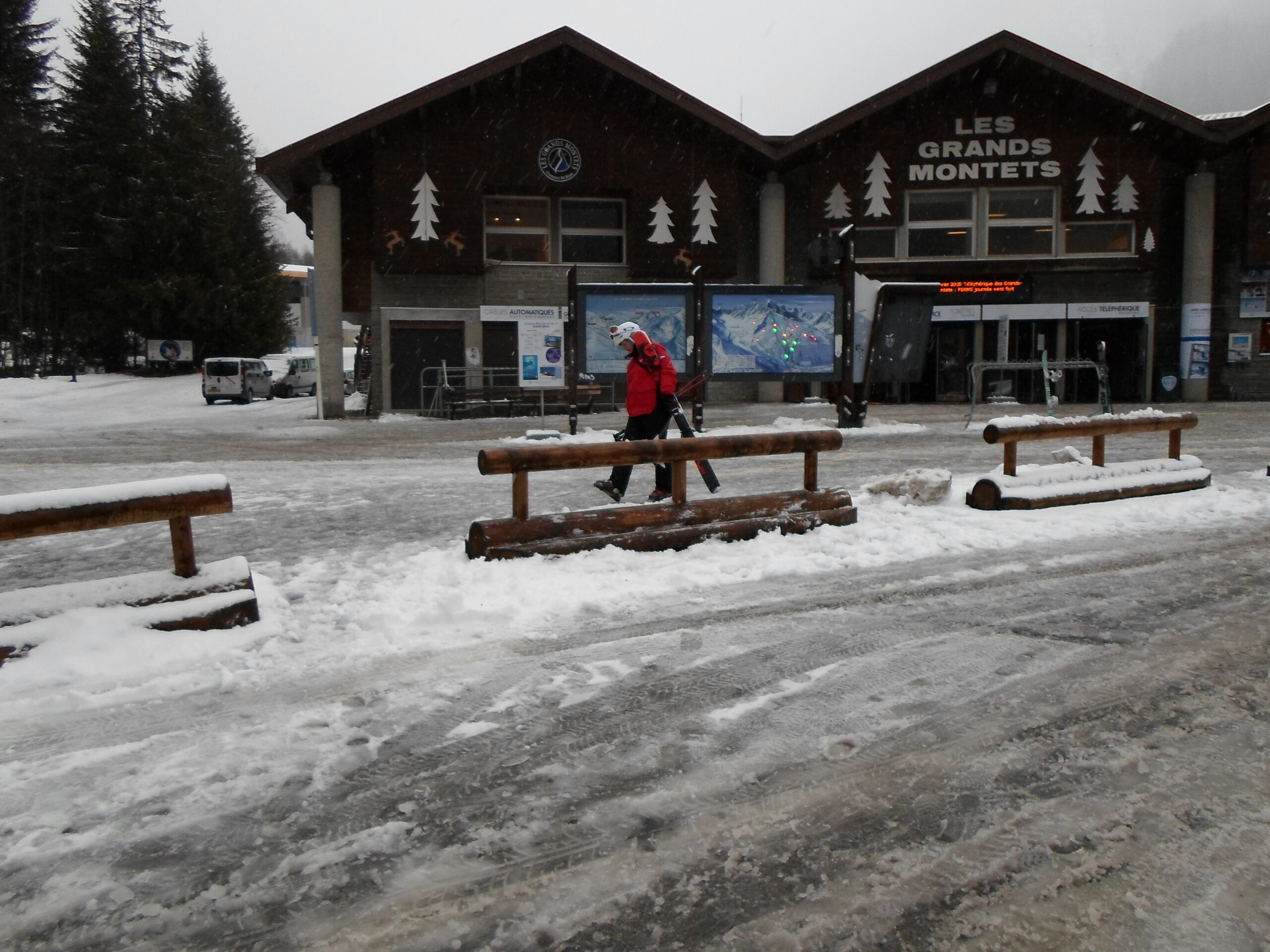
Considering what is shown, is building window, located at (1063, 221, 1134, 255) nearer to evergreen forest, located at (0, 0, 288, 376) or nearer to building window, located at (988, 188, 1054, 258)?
building window, located at (988, 188, 1054, 258)

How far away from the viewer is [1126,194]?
92.6 feet

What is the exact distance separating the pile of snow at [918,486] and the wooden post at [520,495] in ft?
12.6

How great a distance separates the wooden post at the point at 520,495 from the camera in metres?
6.56

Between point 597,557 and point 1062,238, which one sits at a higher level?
point 1062,238

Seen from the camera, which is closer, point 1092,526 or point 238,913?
point 238,913

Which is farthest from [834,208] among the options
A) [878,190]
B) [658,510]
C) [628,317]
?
[658,510]

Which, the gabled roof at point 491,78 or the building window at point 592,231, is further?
the building window at point 592,231

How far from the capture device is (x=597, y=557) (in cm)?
671

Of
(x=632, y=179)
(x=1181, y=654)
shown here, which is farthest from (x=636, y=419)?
(x=632, y=179)

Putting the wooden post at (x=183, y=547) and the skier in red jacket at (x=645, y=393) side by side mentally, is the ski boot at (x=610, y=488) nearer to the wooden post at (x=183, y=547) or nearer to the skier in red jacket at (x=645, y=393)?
the skier in red jacket at (x=645, y=393)

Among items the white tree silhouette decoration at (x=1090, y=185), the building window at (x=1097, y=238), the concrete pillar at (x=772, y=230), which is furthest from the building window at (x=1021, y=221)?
the concrete pillar at (x=772, y=230)

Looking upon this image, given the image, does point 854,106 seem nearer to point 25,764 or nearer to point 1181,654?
point 1181,654

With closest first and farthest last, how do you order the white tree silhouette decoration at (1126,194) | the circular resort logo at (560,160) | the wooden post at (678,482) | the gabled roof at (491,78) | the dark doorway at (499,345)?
the wooden post at (678,482) → the gabled roof at (491,78) → the circular resort logo at (560,160) → the dark doorway at (499,345) → the white tree silhouette decoration at (1126,194)

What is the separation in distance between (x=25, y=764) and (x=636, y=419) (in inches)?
238
